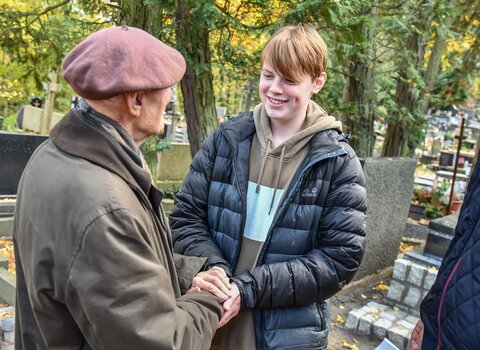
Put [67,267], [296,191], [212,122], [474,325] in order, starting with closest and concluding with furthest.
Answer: [67,267] < [474,325] < [296,191] < [212,122]

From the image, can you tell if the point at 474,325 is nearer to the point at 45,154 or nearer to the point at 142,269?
the point at 142,269

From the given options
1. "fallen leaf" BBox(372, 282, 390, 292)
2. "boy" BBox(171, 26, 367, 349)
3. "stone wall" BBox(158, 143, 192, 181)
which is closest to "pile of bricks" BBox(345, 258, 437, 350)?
"fallen leaf" BBox(372, 282, 390, 292)

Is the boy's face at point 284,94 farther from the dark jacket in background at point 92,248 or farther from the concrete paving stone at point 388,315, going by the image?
the concrete paving stone at point 388,315

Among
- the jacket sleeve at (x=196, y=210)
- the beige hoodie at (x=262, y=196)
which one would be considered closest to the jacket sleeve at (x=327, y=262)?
the beige hoodie at (x=262, y=196)

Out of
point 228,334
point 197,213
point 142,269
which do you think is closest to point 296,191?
point 197,213

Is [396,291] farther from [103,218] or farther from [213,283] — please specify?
[103,218]

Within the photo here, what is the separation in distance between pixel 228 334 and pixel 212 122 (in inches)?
117

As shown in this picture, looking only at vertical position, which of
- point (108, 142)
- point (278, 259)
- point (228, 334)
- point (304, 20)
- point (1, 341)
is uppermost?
point (304, 20)

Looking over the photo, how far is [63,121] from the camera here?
1.46m

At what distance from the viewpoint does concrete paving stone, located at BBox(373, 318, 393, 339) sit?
4027 mm

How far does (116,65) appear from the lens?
4.42 feet

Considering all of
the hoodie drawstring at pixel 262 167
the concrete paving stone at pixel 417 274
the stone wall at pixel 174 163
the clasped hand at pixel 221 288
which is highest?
the hoodie drawstring at pixel 262 167

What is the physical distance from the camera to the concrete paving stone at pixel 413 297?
450cm

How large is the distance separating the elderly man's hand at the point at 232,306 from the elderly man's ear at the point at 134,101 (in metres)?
0.80
